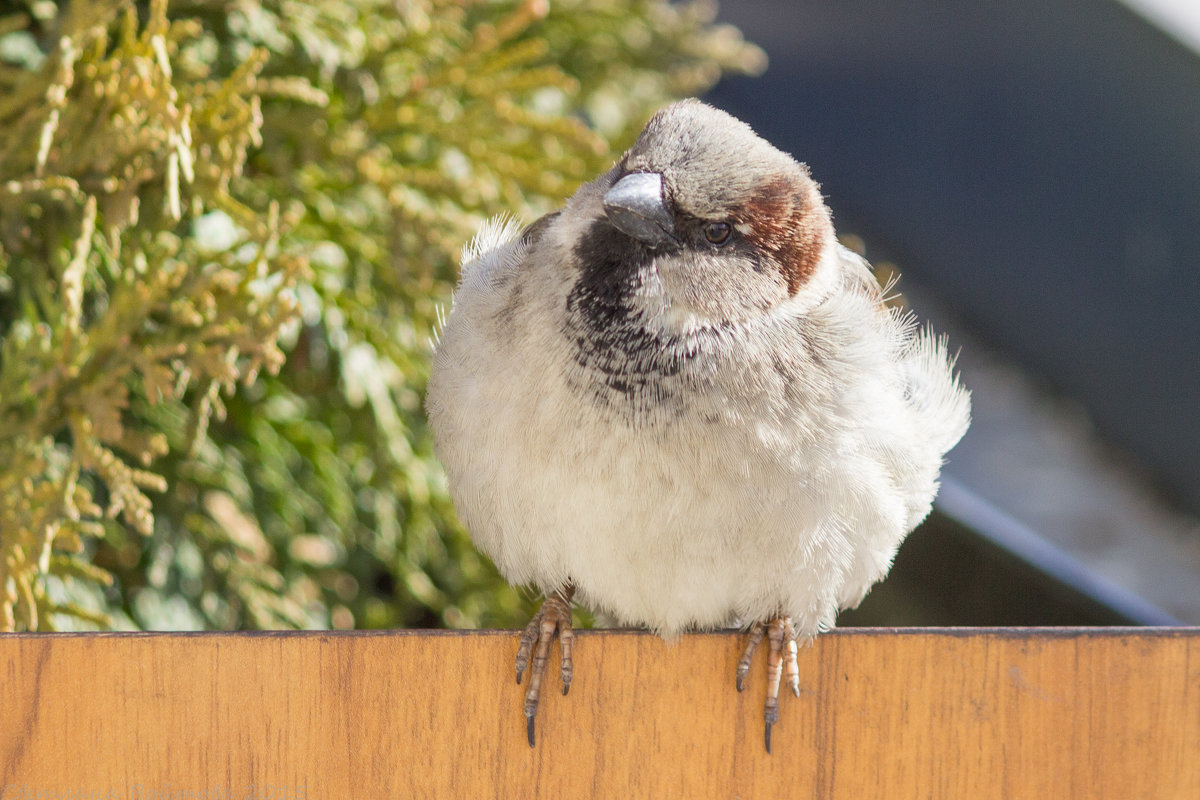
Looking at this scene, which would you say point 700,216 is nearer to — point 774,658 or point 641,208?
point 641,208

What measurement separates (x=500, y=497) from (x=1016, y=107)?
298 centimetres

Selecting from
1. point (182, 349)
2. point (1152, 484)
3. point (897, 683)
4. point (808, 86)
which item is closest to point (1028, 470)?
point (1152, 484)

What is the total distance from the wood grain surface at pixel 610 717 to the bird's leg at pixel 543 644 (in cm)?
1

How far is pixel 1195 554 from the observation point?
10.4ft

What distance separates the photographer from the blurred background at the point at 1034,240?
3.07 m

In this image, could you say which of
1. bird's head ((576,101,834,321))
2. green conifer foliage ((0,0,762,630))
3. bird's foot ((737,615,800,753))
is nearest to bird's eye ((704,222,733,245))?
bird's head ((576,101,834,321))

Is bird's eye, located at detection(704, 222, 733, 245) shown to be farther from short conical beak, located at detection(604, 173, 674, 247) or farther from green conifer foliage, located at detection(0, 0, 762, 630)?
green conifer foliage, located at detection(0, 0, 762, 630)

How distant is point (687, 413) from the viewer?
1.14 meters

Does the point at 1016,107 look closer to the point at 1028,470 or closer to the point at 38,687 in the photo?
the point at 1028,470

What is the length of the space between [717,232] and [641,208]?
104 millimetres

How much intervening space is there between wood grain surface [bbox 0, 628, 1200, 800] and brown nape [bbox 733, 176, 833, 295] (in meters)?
0.42

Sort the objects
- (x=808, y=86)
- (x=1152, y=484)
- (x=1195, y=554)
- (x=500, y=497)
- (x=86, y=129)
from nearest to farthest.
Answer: (x=500, y=497) < (x=86, y=129) < (x=1195, y=554) < (x=1152, y=484) < (x=808, y=86)

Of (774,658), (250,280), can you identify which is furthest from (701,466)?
(250,280)

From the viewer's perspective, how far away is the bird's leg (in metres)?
1.09
